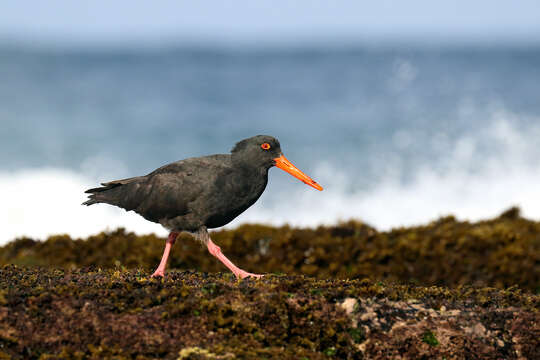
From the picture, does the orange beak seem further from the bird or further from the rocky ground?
the rocky ground

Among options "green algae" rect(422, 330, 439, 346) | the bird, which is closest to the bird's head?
the bird

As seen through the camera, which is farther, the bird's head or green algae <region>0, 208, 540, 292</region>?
green algae <region>0, 208, 540, 292</region>

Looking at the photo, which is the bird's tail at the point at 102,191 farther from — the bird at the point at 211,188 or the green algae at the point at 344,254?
the green algae at the point at 344,254

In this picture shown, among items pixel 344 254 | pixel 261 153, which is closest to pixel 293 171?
pixel 261 153

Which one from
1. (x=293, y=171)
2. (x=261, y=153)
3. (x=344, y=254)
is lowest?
(x=344, y=254)

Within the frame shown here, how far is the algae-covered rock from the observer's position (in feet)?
20.5

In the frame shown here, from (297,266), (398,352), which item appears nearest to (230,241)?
(297,266)

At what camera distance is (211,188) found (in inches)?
351

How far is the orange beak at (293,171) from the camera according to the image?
30.9 ft

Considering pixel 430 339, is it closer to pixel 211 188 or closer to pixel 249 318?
pixel 249 318

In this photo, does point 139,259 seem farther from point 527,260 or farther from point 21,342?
point 527,260

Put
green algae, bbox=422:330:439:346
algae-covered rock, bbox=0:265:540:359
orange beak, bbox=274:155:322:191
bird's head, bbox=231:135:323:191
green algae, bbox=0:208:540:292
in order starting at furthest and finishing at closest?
1. green algae, bbox=0:208:540:292
2. orange beak, bbox=274:155:322:191
3. bird's head, bbox=231:135:323:191
4. green algae, bbox=422:330:439:346
5. algae-covered rock, bbox=0:265:540:359

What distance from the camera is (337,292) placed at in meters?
7.24

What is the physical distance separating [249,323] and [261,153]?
3246 millimetres
